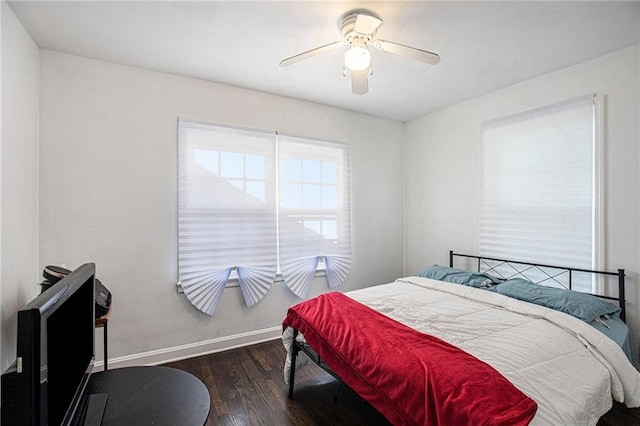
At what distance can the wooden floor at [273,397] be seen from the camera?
2.08 metres

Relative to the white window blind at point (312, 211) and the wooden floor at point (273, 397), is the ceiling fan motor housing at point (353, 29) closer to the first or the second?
the white window blind at point (312, 211)

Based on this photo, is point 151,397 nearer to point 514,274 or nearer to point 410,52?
point 410,52

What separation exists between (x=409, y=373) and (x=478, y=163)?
272 centimetres

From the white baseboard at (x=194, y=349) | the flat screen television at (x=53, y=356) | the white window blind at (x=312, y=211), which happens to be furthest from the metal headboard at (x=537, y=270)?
the flat screen television at (x=53, y=356)

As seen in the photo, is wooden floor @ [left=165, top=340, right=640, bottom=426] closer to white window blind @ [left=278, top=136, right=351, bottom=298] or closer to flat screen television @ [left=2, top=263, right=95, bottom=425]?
white window blind @ [left=278, top=136, right=351, bottom=298]

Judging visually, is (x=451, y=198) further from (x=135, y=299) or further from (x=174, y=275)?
(x=135, y=299)

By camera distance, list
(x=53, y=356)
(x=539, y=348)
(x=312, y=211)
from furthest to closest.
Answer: (x=312, y=211) → (x=539, y=348) → (x=53, y=356)

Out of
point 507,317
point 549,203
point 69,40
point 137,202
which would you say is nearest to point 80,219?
point 137,202

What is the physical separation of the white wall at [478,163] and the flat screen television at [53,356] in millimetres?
3442

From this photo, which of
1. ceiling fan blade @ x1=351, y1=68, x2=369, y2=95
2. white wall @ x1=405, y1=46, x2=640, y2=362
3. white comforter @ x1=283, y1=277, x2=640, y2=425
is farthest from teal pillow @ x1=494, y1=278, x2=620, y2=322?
ceiling fan blade @ x1=351, y1=68, x2=369, y2=95

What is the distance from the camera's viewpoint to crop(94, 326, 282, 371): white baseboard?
2.70 meters

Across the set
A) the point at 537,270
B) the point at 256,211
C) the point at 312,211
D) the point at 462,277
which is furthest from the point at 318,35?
the point at 537,270

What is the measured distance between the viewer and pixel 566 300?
2.27 metres

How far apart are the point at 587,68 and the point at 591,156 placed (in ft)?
2.42
